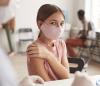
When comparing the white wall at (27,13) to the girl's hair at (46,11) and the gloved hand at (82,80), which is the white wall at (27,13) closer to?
the girl's hair at (46,11)

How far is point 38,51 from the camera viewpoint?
123 cm

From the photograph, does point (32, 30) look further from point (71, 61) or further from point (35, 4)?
point (71, 61)

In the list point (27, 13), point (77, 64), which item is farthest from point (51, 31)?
point (27, 13)

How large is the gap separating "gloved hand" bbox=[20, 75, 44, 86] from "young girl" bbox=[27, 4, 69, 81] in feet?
0.21

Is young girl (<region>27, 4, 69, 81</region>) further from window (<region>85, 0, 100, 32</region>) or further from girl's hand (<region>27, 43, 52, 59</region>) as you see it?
window (<region>85, 0, 100, 32</region>)

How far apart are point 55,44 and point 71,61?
0.43m

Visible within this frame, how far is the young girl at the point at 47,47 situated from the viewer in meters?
1.22

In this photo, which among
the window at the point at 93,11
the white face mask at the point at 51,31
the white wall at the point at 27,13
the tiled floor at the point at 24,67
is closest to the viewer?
the white face mask at the point at 51,31

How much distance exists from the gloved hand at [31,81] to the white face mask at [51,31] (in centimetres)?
23

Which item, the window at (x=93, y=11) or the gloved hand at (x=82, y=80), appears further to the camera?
the window at (x=93, y=11)

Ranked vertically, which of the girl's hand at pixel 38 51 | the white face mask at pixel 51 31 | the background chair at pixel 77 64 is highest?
the white face mask at pixel 51 31

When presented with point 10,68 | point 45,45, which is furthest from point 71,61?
point 10,68

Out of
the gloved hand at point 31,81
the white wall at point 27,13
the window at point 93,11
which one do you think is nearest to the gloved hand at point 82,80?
the gloved hand at point 31,81

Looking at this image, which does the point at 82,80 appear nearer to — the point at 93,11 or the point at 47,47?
the point at 47,47
